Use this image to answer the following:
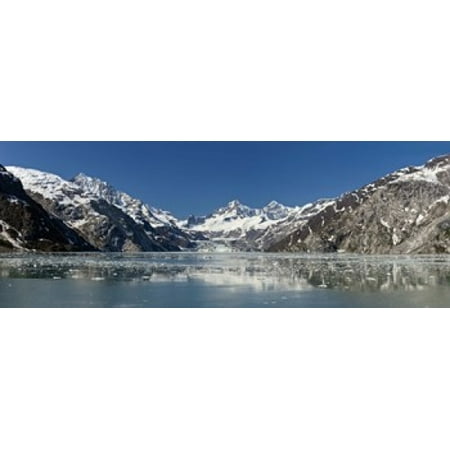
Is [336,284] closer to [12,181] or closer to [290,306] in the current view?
[290,306]

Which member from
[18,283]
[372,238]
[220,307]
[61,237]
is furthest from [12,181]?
[220,307]

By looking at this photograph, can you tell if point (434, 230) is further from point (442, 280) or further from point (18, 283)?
point (18, 283)

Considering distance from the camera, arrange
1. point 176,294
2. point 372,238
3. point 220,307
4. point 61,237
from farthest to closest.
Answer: point 372,238 → point 61,237 → point 176,294 → point 220,307

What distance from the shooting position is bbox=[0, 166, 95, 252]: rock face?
155500 mm

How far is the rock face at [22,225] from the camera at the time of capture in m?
156

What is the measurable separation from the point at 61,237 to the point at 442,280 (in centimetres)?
16052

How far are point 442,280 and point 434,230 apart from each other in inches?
4774

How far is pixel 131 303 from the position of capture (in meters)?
24.2

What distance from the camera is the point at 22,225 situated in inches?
6545
